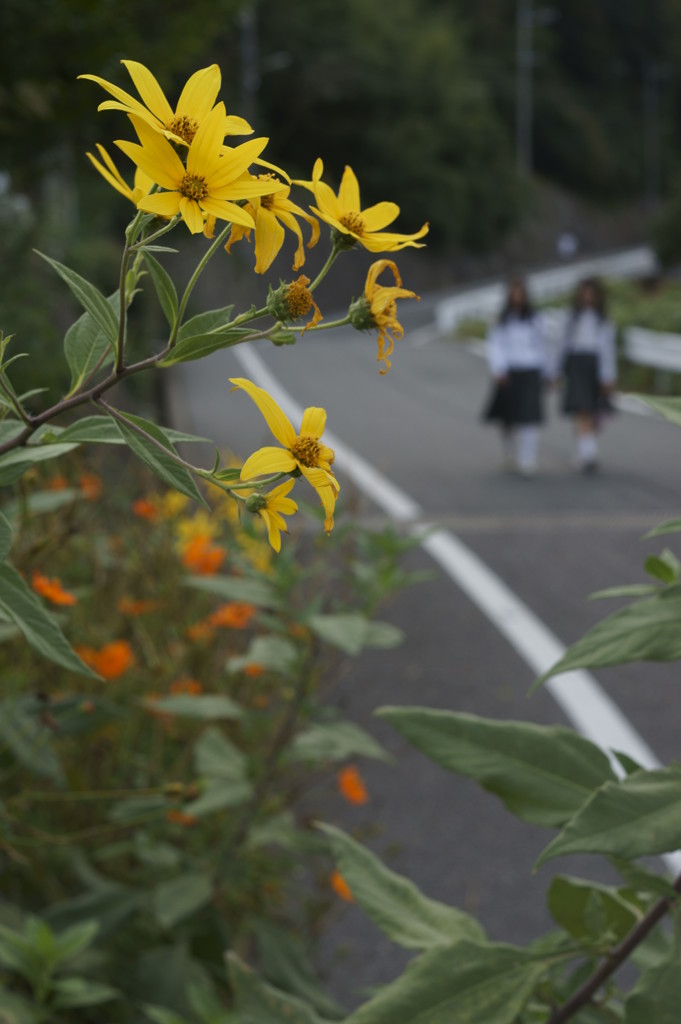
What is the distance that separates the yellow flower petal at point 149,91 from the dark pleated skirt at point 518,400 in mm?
10905

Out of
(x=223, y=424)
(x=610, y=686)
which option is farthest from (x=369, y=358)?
(x=610, y=686)

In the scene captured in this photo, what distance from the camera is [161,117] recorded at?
84cm

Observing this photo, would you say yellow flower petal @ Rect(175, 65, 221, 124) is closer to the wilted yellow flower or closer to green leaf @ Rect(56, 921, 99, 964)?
the wilted yellow flower

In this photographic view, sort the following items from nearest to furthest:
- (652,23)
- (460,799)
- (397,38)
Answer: (460,799), (397,38), (652,23)

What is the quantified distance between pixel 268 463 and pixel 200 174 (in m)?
0.19

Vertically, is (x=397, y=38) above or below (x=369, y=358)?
above

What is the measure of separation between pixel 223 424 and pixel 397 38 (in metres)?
47.6

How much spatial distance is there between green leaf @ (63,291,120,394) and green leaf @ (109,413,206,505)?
14 centimetres

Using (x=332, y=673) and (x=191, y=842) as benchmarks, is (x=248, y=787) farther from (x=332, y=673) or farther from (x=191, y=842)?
(x=332, y=673)

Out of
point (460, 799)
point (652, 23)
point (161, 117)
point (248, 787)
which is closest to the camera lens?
point (161, 117)

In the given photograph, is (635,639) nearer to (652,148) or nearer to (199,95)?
(199,95)

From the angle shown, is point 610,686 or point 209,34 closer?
point 610,686

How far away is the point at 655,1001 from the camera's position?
122cm

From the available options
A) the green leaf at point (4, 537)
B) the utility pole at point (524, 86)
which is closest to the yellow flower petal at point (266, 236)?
the green leaf at point (4, 537)
